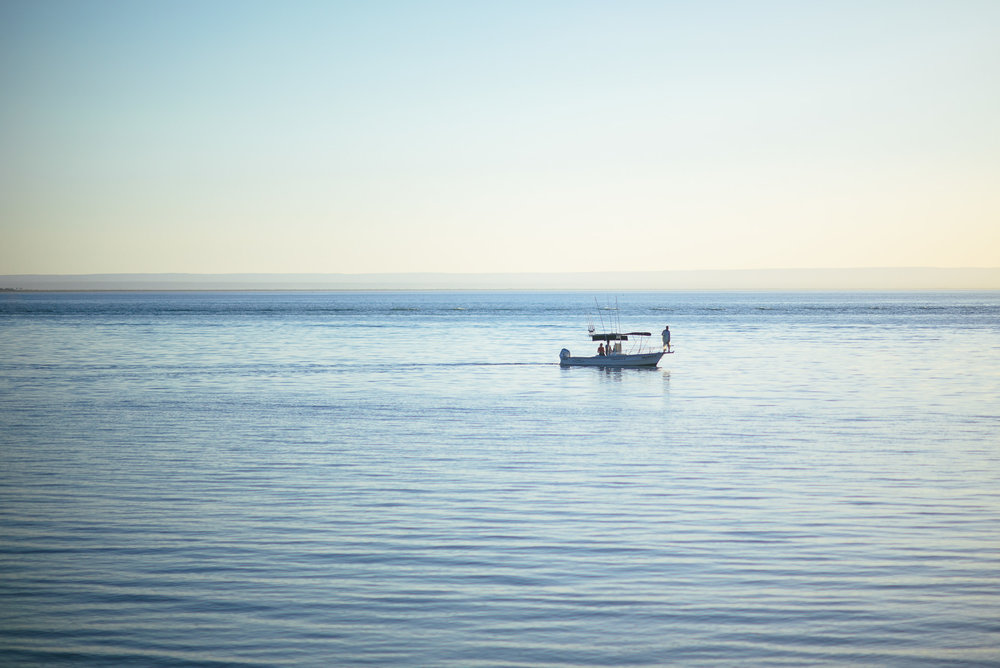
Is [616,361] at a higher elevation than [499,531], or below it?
below

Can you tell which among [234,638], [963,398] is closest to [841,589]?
[234,638]

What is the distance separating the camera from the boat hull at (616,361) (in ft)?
183

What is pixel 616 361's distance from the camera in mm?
56594

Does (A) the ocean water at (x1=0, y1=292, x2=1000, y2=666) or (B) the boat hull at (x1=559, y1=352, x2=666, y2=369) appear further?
(B) the boat hull at (x1=559, y1=352, x2=666, y2=369)

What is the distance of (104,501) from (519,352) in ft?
170

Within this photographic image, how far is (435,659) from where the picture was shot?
10.5 m

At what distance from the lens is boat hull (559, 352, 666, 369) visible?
5581 centimetres

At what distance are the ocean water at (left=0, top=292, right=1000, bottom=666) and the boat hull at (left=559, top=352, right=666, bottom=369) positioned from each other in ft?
61.3

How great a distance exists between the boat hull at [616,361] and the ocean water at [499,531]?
18.7 meters

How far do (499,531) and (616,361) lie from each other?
136 feet

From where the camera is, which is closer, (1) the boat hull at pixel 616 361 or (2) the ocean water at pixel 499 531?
(2) the ocean water at pixel 499 531

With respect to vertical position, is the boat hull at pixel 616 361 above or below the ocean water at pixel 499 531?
below

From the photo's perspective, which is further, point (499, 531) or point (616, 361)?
point (616, 361)

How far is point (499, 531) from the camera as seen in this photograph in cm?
1580
